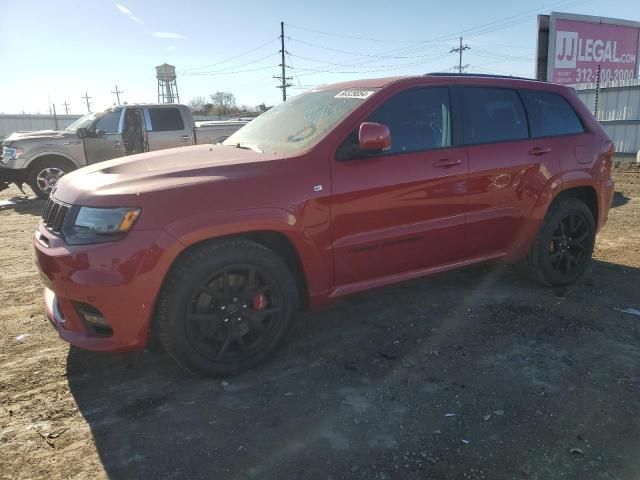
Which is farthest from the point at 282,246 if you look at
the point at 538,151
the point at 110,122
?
the point at 110,122

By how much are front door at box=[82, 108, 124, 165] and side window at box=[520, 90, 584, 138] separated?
8.53m

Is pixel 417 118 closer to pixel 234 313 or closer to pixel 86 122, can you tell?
pixel 234 313

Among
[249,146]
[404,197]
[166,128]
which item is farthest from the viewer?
[166,128]

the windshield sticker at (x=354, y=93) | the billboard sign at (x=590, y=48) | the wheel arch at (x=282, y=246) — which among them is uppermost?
the billboard sign at (x=590, y=48)

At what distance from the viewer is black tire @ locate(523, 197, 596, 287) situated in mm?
4473

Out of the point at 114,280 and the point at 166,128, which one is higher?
the point at 166,128

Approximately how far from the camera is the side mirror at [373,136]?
10.6ft

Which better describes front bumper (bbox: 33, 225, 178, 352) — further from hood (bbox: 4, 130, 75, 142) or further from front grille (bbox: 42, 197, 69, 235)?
hood (bbox: 4, 130, 75, 142)

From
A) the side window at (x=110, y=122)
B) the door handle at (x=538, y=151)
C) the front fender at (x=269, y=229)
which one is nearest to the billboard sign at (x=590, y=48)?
the side window at (x=110, y=122)

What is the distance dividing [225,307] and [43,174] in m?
9.30

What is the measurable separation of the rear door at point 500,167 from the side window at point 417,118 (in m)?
0.21

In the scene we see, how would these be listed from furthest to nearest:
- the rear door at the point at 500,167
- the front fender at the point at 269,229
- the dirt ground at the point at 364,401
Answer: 1. the rear door at the point at 500,167
2. the front fender at the point at 269,229
3. the dirt ground at the point at 364,401

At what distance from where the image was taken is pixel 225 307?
3088 mm

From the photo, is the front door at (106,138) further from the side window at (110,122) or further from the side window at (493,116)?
the side window at (493,116)
